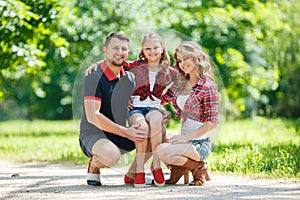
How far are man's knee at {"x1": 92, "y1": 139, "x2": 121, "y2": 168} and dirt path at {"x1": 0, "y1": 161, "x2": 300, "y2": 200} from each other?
0.26 metres

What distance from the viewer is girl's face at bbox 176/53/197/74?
21.2ft

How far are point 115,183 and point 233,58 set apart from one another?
9244 mm

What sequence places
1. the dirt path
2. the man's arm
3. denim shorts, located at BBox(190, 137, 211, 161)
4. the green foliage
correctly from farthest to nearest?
1. the green foliage
2. denim shorts, located at BBox(190, 137, 211, 161)
3. the man's arm
4. the dirt path

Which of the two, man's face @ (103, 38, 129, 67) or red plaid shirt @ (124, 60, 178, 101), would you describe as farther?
man's face @ (103, 38, 129, 67)

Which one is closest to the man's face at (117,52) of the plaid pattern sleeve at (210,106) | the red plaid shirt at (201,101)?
the red plaid shirt at (201,101)

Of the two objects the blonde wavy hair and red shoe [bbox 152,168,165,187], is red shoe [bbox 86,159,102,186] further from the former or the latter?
the blonde wavy hair

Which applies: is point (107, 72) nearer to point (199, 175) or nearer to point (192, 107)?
point (192, 107)

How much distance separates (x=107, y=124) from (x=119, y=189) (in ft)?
2.00

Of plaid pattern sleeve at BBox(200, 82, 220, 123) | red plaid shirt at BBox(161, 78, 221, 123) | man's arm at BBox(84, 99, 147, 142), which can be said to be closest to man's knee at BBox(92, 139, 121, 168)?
man's arm at BBox(84, 99, 147, 142)

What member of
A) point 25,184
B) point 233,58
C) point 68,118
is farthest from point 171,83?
point 68,118

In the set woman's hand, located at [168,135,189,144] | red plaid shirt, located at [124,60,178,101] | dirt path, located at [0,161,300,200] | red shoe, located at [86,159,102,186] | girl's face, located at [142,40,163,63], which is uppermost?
girl's face, located at [142,40,163,63]

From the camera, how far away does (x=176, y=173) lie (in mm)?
6680

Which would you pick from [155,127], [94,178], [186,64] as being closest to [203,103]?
[186,64]

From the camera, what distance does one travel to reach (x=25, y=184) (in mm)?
6969
